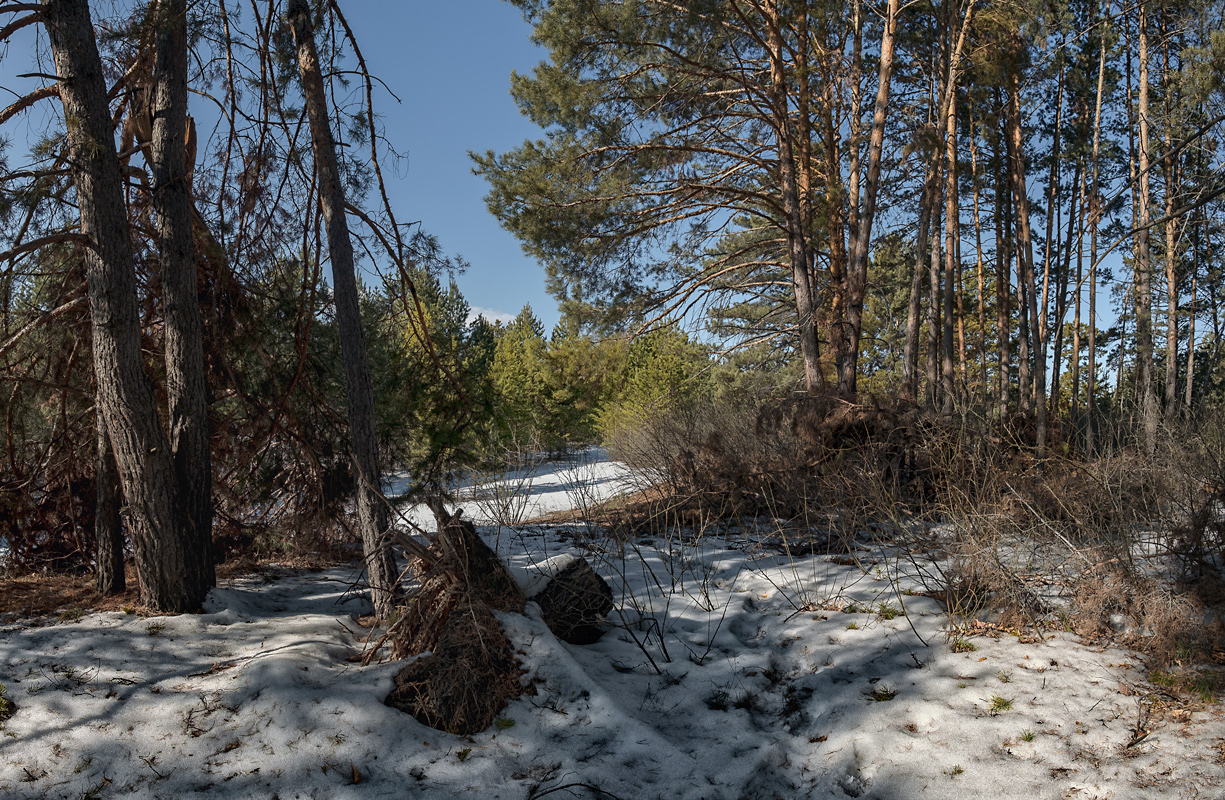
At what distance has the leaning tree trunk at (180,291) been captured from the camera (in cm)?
435

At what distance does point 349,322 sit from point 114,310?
1.27 meters

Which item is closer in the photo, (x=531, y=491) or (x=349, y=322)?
(x=349, y=322)

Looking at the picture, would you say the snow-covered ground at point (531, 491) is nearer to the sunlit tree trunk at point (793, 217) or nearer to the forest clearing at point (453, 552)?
the forest clearing at point (453, 552)

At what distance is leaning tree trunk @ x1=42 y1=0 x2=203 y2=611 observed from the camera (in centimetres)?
404

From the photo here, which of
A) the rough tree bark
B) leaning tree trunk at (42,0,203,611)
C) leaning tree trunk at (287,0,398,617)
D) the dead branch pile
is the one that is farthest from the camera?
the rough tree bark

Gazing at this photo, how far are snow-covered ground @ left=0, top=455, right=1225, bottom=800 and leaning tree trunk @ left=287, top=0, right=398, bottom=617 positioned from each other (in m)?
0.53

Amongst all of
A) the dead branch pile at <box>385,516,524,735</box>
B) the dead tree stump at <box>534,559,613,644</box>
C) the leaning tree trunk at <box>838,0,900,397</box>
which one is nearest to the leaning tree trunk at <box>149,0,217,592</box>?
the dead branch pile at <box>385,516,524,735</box>

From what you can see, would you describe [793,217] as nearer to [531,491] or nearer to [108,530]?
[531,491]

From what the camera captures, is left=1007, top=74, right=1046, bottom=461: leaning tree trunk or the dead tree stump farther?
left=1007, top=74, right=1046, bottom=461: leaning tree trunk

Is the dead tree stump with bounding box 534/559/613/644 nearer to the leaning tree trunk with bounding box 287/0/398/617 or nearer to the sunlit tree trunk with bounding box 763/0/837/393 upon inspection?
the leaning tree trunk with bounding box 287/0/398/617

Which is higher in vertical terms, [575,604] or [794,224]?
[794,224]

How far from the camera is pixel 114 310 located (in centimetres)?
405

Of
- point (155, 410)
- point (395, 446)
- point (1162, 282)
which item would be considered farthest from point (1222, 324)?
point (155, 410)

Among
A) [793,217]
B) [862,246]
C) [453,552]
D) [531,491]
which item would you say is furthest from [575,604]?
[531,491]
